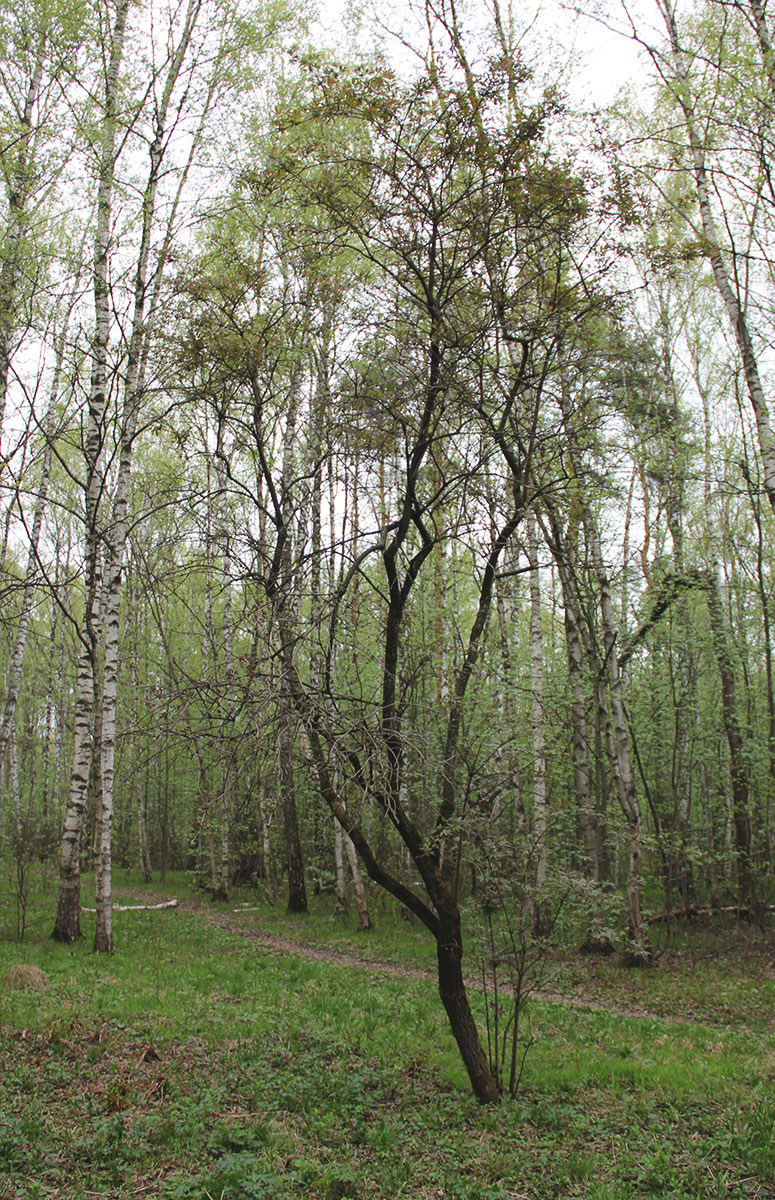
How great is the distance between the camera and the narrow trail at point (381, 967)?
280 inches

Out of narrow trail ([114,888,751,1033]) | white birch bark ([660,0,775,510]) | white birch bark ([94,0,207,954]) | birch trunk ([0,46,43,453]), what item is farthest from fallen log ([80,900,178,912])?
white birch bark ([660,0,775,510])

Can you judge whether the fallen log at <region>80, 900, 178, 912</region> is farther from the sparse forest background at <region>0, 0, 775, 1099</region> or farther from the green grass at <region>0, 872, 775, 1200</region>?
the green grass at <region>0, 872, 775, 1200</region>

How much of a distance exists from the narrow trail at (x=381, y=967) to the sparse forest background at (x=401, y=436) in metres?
0.86

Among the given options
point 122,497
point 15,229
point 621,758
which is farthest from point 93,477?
point 621,758

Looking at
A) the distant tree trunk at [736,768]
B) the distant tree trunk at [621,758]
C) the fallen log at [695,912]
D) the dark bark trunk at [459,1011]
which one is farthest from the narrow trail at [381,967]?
the distant tree trunk at [736,768]

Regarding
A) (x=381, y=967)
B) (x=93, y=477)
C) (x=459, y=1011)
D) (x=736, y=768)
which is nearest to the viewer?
(x=459, y=1011)

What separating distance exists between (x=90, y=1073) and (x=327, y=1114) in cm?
162

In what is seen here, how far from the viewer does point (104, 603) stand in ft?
31.2

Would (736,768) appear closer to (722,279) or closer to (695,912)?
(695,912)

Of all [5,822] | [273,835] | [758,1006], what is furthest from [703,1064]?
[5,822]

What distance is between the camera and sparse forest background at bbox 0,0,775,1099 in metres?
4.27

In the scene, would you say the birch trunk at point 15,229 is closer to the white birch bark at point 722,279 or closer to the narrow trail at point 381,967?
the white birch bark at point 722,279

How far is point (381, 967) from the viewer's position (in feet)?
29.5

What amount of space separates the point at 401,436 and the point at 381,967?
7.22 metres
